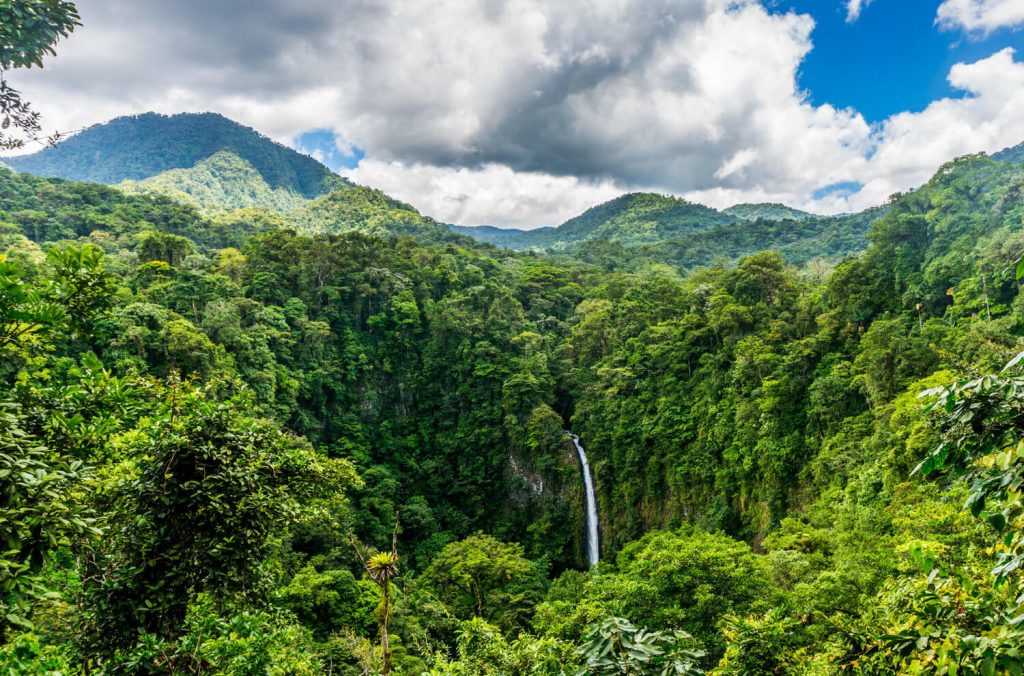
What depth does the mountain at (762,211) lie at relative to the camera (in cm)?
9600

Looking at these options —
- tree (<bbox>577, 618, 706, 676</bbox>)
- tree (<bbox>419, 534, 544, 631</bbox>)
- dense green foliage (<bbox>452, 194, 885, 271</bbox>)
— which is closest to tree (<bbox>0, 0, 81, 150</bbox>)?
tree (<bbox>577, 618, 706, 676</bbox>)

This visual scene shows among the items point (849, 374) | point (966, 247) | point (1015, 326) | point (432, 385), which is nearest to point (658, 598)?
point (849, 374)

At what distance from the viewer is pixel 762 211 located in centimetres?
10288

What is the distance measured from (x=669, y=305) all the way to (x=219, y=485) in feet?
82.0

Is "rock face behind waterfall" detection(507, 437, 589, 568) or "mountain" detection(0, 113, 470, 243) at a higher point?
"mountain" detection(0, 113, 470, 243)

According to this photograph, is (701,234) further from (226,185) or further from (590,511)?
(226,185)

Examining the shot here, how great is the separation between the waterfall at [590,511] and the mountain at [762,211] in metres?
87.3

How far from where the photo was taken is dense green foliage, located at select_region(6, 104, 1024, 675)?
2727 millimetres

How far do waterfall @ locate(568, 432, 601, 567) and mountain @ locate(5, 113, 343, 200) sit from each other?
8630 cm

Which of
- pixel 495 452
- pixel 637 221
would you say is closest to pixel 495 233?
pixel 637 221

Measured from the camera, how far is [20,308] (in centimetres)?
257

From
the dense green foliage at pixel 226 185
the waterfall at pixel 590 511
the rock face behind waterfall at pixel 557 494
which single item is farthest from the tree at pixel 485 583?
the dense green foliage at pixel 226 185

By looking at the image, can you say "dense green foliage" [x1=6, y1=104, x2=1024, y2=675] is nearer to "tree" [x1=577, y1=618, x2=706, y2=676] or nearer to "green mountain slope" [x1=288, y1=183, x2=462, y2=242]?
"tree" [x1=577, y1=618, x2=706, y2=676]

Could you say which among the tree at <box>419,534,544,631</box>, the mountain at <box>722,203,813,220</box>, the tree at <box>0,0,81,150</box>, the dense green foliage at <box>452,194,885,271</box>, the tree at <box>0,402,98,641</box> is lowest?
the tree at <box>419,534,544,631</box>
